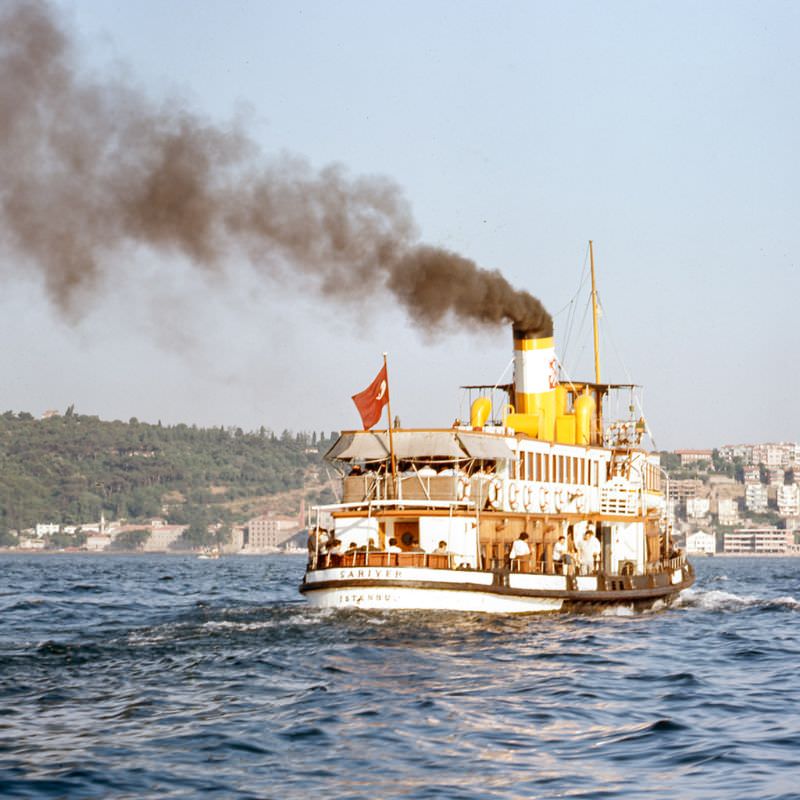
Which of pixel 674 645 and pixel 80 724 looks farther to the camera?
pixel 674 645

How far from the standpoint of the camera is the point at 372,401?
4278 centimetres

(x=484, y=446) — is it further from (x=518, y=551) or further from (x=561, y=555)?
(x=561, y=555)

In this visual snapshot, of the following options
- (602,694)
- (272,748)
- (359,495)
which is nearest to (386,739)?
(272,748)

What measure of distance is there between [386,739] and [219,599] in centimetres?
4472

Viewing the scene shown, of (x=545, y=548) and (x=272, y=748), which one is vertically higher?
(x=545, y=548)

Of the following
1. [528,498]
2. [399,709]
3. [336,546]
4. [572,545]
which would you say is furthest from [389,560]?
[399,709]

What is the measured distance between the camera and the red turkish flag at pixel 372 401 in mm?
42656

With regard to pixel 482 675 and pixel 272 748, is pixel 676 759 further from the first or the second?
pixel 482 675

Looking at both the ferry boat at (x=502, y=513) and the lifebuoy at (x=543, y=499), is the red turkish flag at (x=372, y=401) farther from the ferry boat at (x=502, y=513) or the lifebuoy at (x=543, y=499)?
the lifebuoy at (x=543, y=499)

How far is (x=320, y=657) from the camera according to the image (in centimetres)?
3306

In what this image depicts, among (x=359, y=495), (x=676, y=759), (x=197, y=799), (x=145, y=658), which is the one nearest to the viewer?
(x=197, y=799)

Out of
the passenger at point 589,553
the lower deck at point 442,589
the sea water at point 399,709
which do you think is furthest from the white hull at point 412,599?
the passenger at point 589,553

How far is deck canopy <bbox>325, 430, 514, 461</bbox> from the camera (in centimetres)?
4344

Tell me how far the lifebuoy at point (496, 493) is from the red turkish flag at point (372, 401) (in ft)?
15.2
